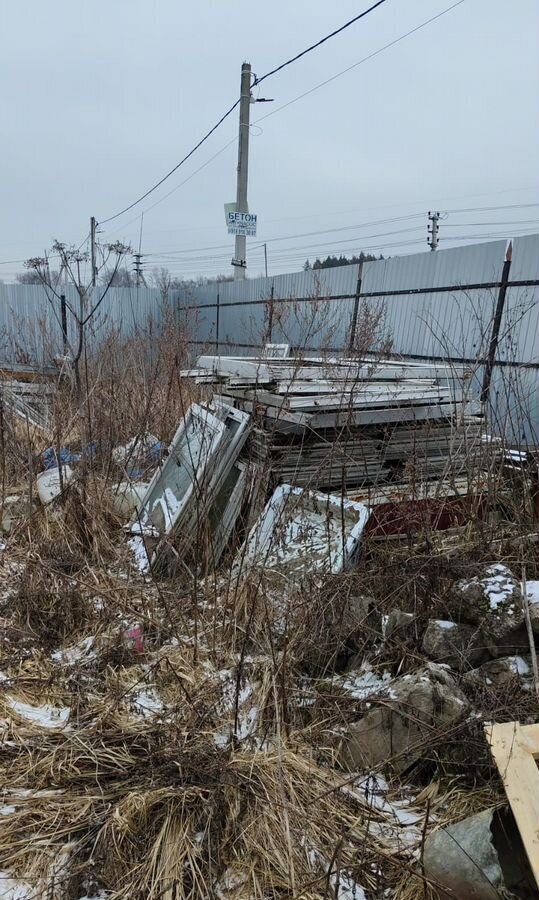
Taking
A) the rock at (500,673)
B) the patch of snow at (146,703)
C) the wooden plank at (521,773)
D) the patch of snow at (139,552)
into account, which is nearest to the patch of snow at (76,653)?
the patch of snow at (146,703)

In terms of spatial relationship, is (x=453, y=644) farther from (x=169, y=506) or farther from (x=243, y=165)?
(x=243, y=165)

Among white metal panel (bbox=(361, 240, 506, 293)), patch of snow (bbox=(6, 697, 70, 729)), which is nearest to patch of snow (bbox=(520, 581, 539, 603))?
patch of snow (bbox=(6, 697, 70, 729))

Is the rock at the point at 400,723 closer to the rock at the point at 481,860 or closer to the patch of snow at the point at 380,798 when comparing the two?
the patch of snow at the point at 380,798

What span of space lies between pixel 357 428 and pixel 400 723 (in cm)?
196

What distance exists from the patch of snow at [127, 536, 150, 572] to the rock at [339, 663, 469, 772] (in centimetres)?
180

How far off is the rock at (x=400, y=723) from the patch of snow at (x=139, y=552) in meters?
1.80

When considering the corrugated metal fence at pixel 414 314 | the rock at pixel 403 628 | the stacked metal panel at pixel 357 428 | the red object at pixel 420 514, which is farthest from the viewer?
the corrugated metal fence at pixel 414 314

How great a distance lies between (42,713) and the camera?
7.81 feet

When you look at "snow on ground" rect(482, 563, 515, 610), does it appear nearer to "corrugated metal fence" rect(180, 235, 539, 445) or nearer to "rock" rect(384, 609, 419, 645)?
"rock" rect(384, 609, 419, 645)

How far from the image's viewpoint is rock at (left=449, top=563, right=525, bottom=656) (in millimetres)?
2332

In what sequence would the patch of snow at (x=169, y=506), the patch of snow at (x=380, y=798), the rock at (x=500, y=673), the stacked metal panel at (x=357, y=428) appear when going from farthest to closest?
the patch of snow at (x=169, y=506), the stacked metal panel at (x=357, y=428), the rock at (x=500, y=673), the patch of snow at (x=380, y=798)

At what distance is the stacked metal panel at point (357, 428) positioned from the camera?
3.49 m

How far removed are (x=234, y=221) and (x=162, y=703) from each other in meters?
11.1

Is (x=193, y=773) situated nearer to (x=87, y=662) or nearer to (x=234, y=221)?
(x=87, y=662)
